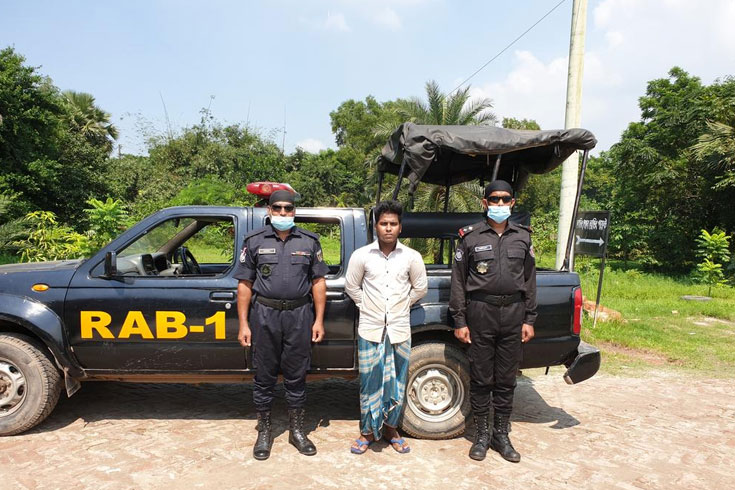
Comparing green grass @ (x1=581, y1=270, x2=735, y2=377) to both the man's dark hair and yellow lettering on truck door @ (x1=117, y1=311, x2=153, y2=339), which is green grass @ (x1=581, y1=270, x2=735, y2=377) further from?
yellow lettering on truck door @ (x1=117, y1=311, x2=153, y2=339)

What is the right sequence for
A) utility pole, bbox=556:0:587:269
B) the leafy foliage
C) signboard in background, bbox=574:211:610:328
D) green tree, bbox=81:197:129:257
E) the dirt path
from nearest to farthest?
the dirt path
signboard in background, bbox=574:211:610:328
utility pole, bbox=556:0:587:269
green tree, bbox=81:197:129:257
the leafy foliage

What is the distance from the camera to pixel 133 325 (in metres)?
3.80

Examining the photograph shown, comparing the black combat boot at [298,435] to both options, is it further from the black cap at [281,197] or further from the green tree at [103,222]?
the green tree at [103,222]

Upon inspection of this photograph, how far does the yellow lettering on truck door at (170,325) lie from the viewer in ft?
12.5

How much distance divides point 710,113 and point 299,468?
67.1 feet

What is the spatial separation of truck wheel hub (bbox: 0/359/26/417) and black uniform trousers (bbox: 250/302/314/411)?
71.1 inches

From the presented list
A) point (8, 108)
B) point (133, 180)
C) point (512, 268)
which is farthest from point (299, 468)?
point (133, 180)

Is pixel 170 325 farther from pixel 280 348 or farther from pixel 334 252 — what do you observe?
pixel 334 252

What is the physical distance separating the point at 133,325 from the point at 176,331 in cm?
31

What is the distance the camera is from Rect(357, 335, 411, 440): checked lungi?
3.62 metres

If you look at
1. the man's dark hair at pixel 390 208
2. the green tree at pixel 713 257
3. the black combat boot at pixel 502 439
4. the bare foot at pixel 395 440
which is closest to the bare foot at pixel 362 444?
the bare foot at pixel 395 440

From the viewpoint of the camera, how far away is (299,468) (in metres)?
3.43

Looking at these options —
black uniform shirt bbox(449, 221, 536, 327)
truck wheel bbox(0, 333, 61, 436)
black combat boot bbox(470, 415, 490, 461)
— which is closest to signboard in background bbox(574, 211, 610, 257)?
black uniform shirt bbox(449, 221, 536, 327)

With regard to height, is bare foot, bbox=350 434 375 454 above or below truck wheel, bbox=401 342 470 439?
below
